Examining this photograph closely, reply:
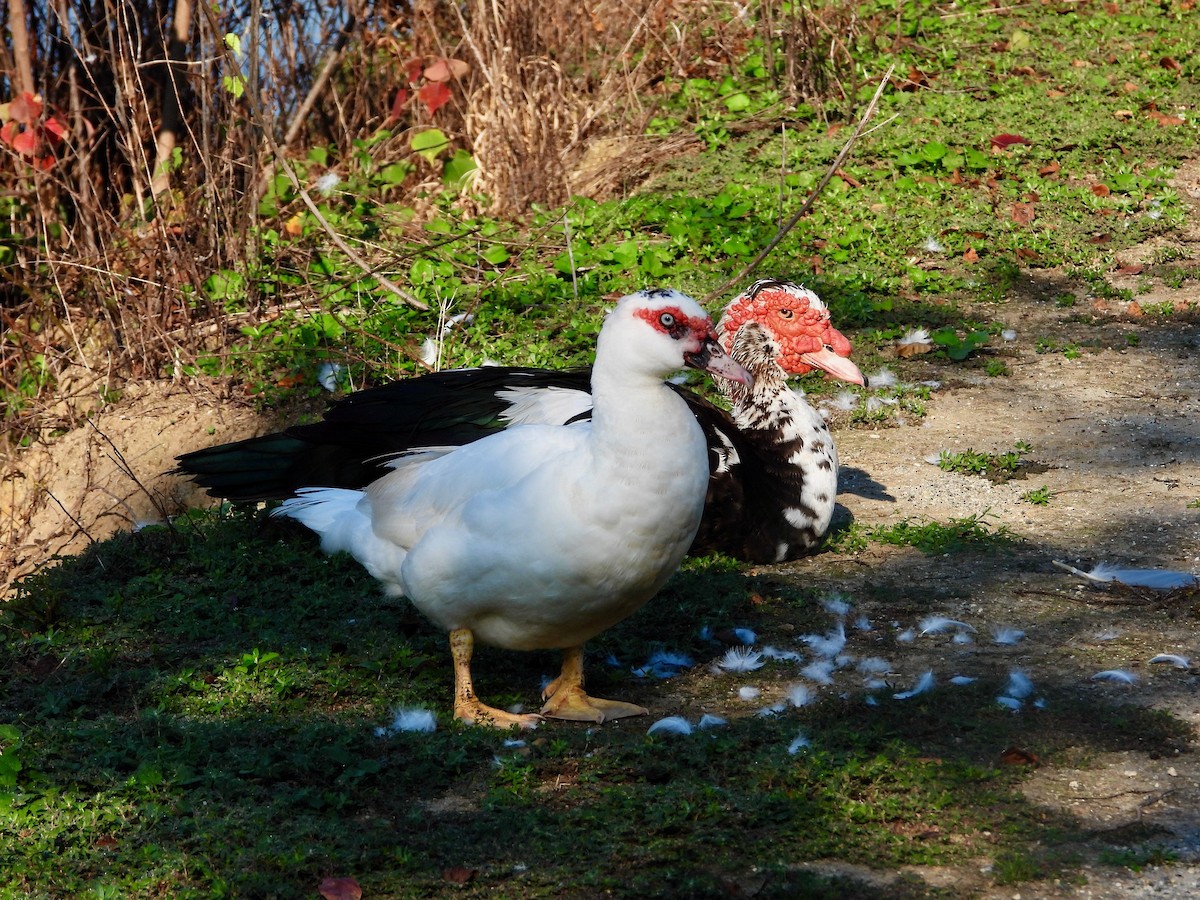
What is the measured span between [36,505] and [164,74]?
2644 millimetres

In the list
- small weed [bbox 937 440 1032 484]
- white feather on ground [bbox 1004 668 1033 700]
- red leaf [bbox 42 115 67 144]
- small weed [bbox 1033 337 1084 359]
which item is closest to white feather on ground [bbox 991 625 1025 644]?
white feather on ground [bbox 1004 668 1033 700]

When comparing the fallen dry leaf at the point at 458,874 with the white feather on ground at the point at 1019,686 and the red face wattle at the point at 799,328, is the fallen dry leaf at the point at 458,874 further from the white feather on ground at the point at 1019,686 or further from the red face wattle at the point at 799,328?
the red face wattle at the point at 799,328

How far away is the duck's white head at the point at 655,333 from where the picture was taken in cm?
338

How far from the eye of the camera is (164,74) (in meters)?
7.55

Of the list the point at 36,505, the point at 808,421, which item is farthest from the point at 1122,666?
the point at 36,505

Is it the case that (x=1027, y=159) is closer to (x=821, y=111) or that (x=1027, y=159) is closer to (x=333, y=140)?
(x=821, y=111)

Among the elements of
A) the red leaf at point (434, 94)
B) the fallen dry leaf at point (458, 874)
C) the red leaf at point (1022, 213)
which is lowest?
the fallen dry leaf at point (458, 874)

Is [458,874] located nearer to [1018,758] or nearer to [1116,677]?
[1018,758]

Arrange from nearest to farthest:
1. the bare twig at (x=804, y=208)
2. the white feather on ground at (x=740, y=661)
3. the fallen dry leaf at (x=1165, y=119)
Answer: the white feather on ground at (x=740, y=661) < the bare twig at (x=804, y=208) < the fallen dry leaf at (x=1165, y=119)

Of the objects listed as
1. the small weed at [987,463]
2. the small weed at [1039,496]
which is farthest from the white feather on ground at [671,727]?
the small weed at [987,463]

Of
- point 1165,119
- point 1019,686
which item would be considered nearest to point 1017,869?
point 1019,686

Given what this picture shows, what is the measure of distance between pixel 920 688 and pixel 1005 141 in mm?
5216

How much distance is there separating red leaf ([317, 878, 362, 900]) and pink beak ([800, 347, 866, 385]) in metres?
2.81

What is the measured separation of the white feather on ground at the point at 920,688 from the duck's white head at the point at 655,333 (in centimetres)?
110
